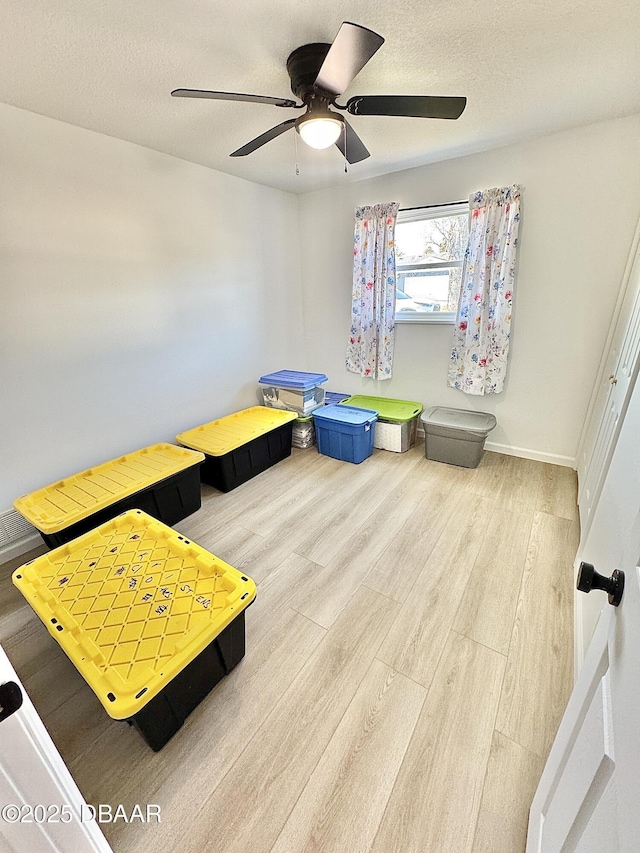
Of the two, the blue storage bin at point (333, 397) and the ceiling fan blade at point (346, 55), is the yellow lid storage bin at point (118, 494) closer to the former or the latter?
the blue storage bin at point (333, 397)

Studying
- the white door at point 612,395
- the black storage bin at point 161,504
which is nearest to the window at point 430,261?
the white door at point 612,395

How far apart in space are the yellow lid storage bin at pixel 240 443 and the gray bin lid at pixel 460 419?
118cm

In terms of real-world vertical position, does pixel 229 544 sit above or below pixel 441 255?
below

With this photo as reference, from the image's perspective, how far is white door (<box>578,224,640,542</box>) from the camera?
161 cm

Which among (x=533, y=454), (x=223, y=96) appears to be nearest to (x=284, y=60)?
(x=223, y=96)

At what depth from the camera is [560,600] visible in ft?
5.30

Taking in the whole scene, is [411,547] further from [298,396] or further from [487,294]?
[487,294]

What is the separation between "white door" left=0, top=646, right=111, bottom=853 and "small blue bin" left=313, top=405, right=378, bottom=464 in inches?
95.3

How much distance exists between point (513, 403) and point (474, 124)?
191 centimetres

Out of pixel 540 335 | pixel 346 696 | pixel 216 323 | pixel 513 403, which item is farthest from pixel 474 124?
pixel 346 696

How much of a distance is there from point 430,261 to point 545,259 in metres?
0.87

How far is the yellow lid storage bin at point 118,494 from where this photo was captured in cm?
180

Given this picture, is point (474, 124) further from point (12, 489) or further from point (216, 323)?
point (12, 489)

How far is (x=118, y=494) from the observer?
1950mm
